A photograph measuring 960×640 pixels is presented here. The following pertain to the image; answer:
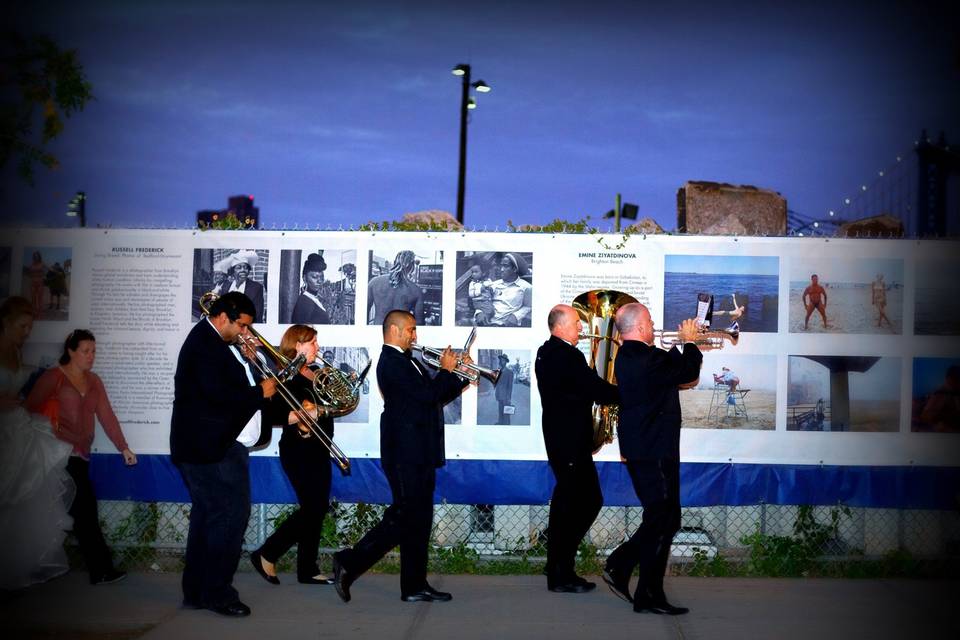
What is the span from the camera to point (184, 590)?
695 cm

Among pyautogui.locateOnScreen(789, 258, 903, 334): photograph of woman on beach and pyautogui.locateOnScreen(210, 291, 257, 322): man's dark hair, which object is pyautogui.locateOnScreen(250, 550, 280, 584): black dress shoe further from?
pyautogui.locateOnScreen(789, 258, 903, 334): photograph of woman on beach

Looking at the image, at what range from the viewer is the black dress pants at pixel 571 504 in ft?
24.1

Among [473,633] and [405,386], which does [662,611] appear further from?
[405,386]

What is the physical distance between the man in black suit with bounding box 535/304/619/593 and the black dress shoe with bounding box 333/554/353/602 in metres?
1.46

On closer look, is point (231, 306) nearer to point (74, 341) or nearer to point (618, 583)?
point (74, 341)

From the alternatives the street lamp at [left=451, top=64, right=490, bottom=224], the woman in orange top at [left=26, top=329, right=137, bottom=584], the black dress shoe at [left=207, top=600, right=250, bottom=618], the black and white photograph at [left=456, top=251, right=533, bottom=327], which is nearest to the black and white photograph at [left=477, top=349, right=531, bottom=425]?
the black and white photograph at [left=456, top=251, right=533, bottom=327]

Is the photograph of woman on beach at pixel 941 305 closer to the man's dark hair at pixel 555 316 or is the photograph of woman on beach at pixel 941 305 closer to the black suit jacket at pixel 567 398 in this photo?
the black suit jacket at pixel 567 398

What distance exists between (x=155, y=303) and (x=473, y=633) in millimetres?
3784

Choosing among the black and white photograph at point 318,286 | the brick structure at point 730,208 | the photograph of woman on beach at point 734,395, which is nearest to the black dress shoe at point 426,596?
the black and white photograph at point 318,286

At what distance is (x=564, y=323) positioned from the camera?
7355 millimetres

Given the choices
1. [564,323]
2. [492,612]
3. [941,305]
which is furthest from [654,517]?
[941,305]

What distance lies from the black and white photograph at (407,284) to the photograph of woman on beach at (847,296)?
2.75m

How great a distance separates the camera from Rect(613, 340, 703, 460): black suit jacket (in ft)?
22.2

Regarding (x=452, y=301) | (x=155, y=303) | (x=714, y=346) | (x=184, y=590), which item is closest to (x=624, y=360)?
(x=714, y=346)
